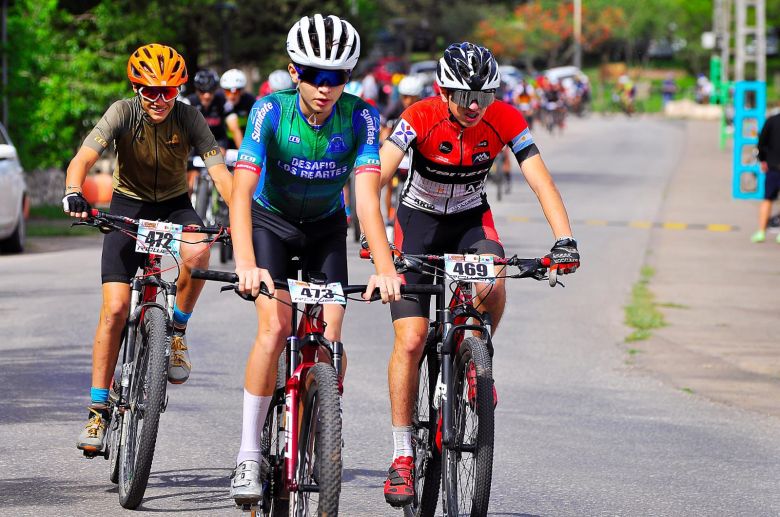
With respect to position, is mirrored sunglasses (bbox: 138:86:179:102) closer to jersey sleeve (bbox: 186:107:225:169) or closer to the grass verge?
jersey sleeve (bbox: 186:107:225:169)

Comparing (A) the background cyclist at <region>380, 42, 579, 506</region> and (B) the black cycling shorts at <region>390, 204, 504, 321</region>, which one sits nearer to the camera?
(A) the background cyclist at <region>380, 42, 579, 506</region>

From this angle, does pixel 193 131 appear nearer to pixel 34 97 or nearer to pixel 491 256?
pixel 491 256

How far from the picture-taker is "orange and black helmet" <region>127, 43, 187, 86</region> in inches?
273

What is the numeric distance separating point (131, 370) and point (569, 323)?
7.37 metres

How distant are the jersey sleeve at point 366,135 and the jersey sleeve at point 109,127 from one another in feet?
5.16

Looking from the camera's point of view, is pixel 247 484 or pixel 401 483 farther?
pixel 401 483

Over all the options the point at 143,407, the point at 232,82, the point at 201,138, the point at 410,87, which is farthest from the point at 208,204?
the point at 143,407

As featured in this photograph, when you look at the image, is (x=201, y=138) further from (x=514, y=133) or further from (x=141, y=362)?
(x=514, y=133)

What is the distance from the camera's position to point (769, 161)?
21.1 m

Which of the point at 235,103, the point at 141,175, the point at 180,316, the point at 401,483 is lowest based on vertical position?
the point at 401,483

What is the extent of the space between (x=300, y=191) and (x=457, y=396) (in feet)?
3.35

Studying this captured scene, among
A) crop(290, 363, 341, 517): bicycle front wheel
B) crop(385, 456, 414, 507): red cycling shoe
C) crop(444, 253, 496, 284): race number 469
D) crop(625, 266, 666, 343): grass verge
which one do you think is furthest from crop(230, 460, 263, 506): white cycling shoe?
crop(625, 266, 666, 343): grass verge

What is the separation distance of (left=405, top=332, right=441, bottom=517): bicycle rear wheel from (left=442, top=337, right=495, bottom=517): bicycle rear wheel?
0.13 m

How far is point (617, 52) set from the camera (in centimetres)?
10925
